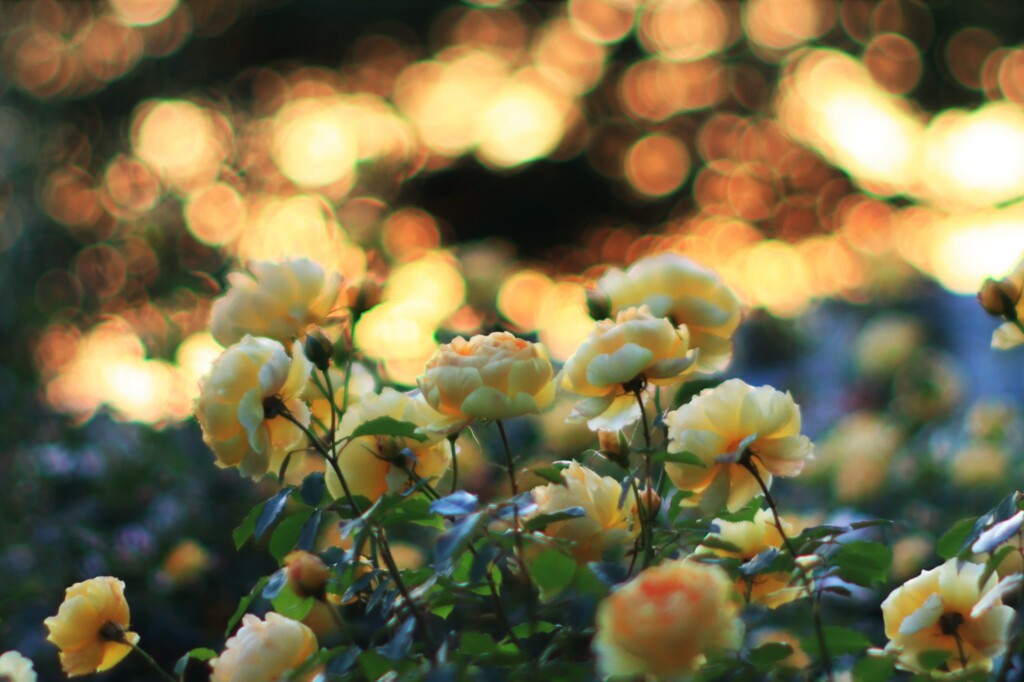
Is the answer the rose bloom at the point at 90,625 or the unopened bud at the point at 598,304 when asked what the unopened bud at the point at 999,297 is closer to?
the unopened bud at the point at 598,304

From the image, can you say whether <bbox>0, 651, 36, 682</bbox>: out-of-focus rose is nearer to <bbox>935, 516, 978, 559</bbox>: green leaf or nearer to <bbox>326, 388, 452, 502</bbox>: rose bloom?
<bbox>326, 388, 452, 502</bbox>: rose bloom

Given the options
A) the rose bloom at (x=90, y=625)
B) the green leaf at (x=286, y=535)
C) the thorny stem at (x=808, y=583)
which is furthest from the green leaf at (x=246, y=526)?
the thorny stem at (x=808, y=583)

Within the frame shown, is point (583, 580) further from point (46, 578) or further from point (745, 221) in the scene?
point (745, 221)

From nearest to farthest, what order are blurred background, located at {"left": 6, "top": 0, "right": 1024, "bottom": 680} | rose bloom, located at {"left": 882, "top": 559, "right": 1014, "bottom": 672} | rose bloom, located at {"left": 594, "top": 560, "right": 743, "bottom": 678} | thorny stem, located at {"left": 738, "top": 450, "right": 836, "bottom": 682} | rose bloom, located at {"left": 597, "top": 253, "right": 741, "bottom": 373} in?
rose bloom, located at {"left": 594, "top": 560, "right": 743, "bottom": 678}
thorny stem, located at {"left": 738, "top": 450, "right": 836, "bottom": 682}
rose bloom, located at {"left": 882, "top": 559, "right": 1014, "bottom": 672}
rose bloom, located at {"left": 597, "top": 253, "right": 741, "bottom": 373}
blurred background, located at {"left": 6, "top": 0, "right": 1024, "bottom": 680}

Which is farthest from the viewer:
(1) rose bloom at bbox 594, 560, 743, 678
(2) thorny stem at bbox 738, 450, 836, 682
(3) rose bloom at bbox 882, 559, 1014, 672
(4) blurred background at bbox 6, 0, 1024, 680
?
(4) blurred background at bbox 6, 0, 1024, 680

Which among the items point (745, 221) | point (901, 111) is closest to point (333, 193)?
point (745, 221)

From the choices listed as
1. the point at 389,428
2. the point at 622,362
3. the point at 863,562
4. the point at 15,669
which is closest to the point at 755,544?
the point at 863,562

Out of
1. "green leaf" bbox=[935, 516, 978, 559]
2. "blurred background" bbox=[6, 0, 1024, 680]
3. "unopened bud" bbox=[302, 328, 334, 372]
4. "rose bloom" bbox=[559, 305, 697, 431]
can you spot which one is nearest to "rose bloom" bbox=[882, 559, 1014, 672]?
"green leaf" bbox=[935, 516, 978, 559]
